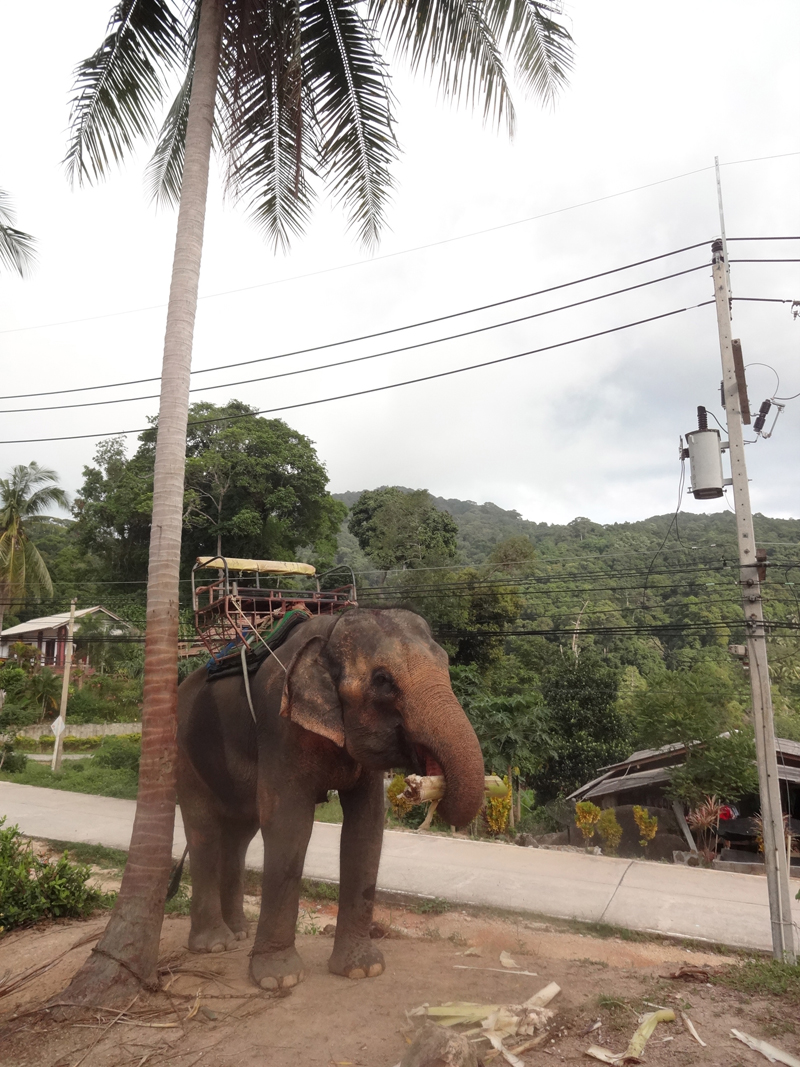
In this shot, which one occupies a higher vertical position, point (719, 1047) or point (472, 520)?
point (472, 520)

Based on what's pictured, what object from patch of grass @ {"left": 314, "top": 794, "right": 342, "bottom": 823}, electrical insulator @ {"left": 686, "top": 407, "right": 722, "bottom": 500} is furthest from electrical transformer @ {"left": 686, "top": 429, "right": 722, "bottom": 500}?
patch of grass @ {"left": 314, "top": 794, "right": 342, "bottom": 823}

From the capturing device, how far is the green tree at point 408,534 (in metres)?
32.2

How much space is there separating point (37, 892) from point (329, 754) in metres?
4.02

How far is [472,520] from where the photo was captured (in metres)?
85.3

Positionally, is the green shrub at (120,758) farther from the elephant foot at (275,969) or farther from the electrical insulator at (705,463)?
the electrical insulator at (705,463)

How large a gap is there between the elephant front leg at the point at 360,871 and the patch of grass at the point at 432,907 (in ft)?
12.0

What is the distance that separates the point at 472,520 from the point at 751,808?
232ft

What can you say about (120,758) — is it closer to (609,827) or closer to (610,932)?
(609,827)

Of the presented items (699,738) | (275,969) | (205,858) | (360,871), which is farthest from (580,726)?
(275,969)

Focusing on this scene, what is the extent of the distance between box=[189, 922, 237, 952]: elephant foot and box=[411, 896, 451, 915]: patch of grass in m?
3.45

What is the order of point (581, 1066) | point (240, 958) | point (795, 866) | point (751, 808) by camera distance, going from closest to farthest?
point (581, 1066) < point (240, 958) < point (795, 866) < point (751, 808)

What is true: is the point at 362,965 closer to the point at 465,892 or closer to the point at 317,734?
the point at 317,734

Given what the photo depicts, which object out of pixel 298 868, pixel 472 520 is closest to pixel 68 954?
pixel 298 868

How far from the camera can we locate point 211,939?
20.0 feet
